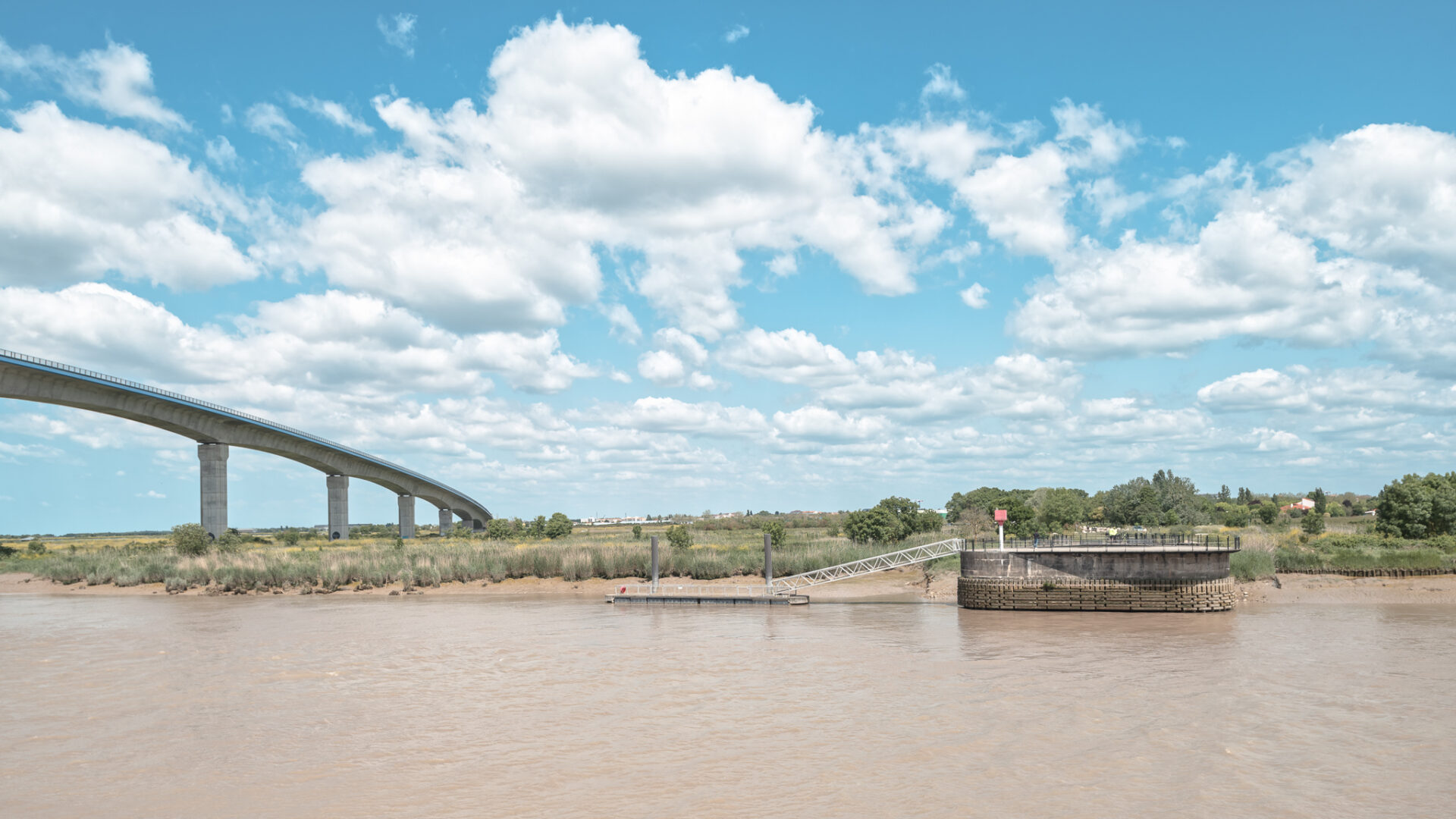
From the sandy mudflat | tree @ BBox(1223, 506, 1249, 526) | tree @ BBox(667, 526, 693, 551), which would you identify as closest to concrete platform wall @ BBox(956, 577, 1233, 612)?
the sandy mudflat

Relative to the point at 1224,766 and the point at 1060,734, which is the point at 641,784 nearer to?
the point at 1060,734

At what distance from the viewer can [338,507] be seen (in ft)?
319

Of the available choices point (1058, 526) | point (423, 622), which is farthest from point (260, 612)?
point (1058, 526)

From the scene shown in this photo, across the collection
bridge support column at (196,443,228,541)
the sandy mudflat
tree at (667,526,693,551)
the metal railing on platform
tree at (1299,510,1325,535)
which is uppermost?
bridge support column at (196,443,228,541)

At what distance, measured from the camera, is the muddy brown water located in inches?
591

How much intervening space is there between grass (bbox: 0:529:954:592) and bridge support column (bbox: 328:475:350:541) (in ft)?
115

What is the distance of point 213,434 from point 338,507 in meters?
20.8

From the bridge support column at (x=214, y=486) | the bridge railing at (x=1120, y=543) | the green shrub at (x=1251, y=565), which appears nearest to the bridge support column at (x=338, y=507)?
the bridge support column at (x=214, y=486)

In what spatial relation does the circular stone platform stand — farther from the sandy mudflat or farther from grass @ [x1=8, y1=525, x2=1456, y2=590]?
grass @ [x1=8, y1=525, x2=1456, y2=590]

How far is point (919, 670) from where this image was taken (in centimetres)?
2533

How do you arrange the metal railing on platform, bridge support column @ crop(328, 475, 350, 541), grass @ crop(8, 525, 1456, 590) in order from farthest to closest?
bridge support column @ crop(328, 475, 350, 541) → grass @ crop(8, 525, 1456, 590) → the metal railing on platform

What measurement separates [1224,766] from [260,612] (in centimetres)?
4237

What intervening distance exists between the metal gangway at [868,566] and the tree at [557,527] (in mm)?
38009

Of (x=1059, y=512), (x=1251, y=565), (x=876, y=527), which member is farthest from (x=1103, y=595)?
(x=1059, y=512)
